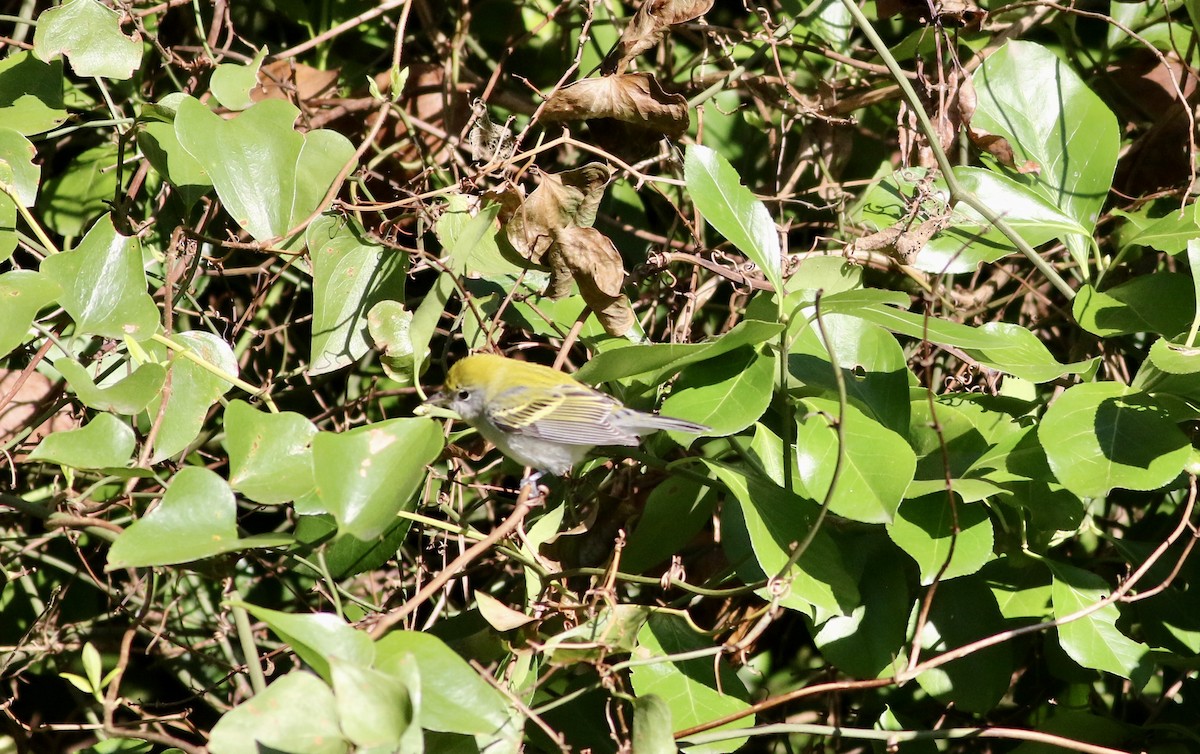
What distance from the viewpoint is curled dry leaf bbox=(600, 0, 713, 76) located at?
1930mm

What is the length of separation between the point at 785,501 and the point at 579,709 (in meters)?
0.55

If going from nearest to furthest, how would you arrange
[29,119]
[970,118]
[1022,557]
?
[1022,557] → [29,119] → [970,118]

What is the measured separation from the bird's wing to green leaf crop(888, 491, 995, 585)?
0.47m

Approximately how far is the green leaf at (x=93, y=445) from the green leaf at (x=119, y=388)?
0.02 meters

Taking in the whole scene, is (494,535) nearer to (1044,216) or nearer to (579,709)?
(579,709)

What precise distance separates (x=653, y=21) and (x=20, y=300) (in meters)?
1.20

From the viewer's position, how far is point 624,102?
1.88 m

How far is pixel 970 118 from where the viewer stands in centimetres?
195

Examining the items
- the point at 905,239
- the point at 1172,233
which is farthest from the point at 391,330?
the point at 1172,233

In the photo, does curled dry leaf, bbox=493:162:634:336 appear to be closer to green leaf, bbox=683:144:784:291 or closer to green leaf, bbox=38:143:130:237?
green leaf, bbox=683:144:784:291

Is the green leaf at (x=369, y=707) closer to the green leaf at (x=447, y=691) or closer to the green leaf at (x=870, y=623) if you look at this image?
the green leaf at (x=447, y=691)

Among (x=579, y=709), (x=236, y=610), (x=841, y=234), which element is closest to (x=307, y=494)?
(x=236, y=610)

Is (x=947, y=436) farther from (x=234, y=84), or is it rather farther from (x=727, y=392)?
(x=234, y=84)

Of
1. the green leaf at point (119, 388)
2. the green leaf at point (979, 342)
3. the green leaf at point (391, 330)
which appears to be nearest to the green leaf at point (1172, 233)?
the green leaf at point (979, 342)
